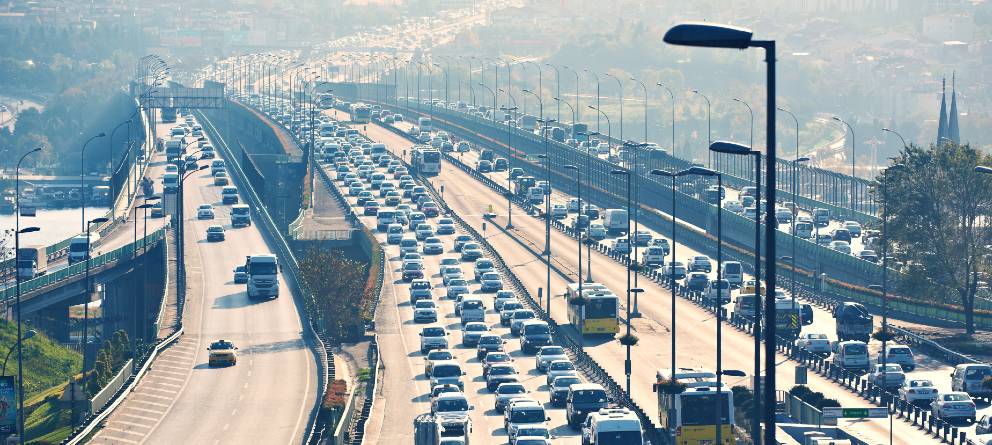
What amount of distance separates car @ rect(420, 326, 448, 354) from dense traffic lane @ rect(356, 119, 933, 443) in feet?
22.8

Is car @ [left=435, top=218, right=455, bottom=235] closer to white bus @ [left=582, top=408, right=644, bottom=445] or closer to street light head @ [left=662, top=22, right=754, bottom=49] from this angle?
white bus @ [left=582, top=408, right=644, bottom=445]

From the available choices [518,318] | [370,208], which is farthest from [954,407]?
[370,208]

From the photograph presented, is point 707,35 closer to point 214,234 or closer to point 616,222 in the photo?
point 214,234

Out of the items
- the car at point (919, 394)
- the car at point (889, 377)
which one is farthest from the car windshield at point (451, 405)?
the car at point (889, 377)

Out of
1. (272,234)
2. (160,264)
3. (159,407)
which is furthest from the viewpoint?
(272,234)

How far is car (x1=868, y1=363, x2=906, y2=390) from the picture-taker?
76.6 metres

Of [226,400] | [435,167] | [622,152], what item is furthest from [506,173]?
[226,400]

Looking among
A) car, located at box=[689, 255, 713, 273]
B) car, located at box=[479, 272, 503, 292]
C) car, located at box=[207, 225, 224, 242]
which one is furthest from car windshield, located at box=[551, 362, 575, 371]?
car, located at box=[207, 225, 224, 242]

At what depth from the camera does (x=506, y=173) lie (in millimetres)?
182000

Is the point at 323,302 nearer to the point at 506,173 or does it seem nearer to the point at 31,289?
the point at 31,289

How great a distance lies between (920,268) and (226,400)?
44.5m

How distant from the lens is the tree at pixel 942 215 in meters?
105

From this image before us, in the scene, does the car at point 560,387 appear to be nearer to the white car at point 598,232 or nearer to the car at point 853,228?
the white car at point 598,232

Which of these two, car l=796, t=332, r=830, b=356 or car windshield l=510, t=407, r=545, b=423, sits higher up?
car windshield l=510, t=407, r=545, b=423
